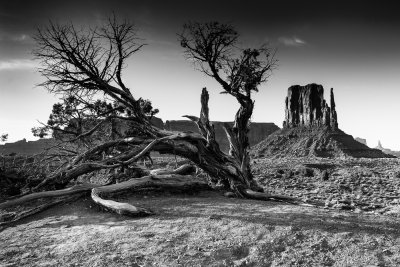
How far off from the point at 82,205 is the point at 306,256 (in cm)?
448

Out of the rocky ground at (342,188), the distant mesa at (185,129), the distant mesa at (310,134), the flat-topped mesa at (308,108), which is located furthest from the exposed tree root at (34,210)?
the flat-topped mesa at (308,108)

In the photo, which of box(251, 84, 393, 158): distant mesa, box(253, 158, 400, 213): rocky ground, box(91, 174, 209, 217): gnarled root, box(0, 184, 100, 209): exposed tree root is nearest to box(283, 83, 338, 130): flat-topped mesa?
box(251, 84, 393, 158): distant mesa

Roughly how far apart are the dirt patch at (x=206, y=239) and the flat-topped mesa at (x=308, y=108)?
9530cm

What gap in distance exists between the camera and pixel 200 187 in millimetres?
8555

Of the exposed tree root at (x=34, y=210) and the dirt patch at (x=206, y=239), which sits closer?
the dirt patch at (x=206, y=239)

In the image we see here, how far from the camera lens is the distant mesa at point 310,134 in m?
78.1

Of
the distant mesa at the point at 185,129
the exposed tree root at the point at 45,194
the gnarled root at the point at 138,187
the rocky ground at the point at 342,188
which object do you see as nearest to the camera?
the gnarled root at the point at 138,187

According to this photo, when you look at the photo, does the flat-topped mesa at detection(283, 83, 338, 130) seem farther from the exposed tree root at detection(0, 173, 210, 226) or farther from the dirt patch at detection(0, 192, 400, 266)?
the dirt patch at detection(0, 192, 400, 266)

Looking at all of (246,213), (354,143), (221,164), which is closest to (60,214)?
(246,213)

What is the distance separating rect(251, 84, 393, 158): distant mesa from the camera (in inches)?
3073

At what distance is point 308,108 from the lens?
4028 inches

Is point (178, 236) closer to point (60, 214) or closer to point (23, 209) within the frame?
point (60, 214)

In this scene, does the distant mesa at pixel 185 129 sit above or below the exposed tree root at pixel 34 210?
above

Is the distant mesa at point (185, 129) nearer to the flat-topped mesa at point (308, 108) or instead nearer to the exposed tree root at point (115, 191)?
the flat-topped mesa at point (308, 108)
